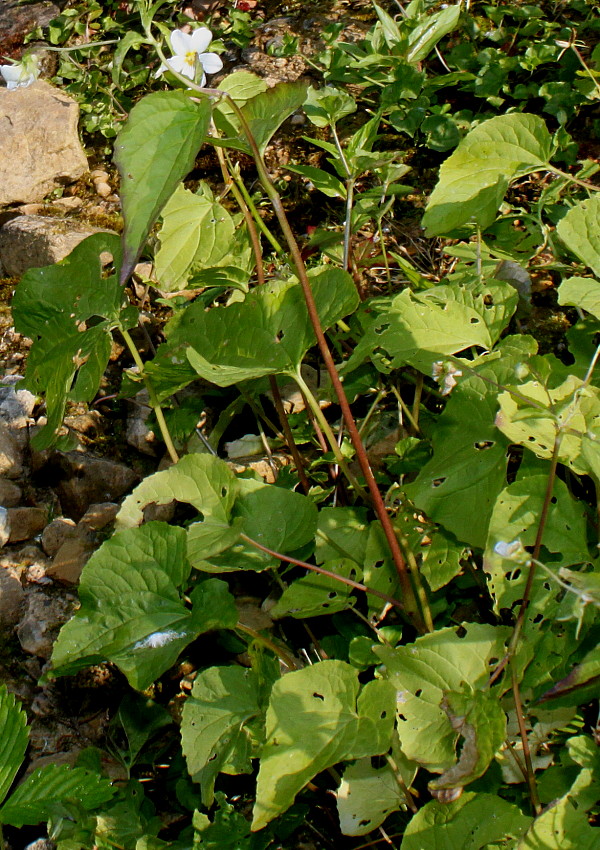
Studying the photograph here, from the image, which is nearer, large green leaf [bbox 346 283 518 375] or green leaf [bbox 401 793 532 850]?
green leaf [bbox 401 793 532 850]

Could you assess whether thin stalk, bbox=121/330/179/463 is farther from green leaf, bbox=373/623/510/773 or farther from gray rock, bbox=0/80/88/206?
gray rock, bbox=0/80/88/206

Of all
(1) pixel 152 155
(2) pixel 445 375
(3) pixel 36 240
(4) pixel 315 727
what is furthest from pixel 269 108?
(3) pixel 36 240

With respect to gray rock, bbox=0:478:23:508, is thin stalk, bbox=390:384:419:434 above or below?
above

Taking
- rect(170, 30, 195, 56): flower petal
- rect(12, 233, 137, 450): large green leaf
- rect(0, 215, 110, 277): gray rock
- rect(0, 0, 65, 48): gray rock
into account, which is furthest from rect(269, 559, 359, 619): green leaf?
rect(0, 0, 65, 48): gray rock

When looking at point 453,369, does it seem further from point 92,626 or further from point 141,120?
point 92,626

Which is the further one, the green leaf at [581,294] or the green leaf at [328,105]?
the green leaf at [328,105]

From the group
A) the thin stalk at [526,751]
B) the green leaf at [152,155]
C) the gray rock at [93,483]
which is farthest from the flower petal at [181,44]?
the thin stalk at [526,751]

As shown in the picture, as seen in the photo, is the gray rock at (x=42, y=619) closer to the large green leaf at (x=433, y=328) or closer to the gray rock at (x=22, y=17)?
the large green leaf at (x=433, y=328)
